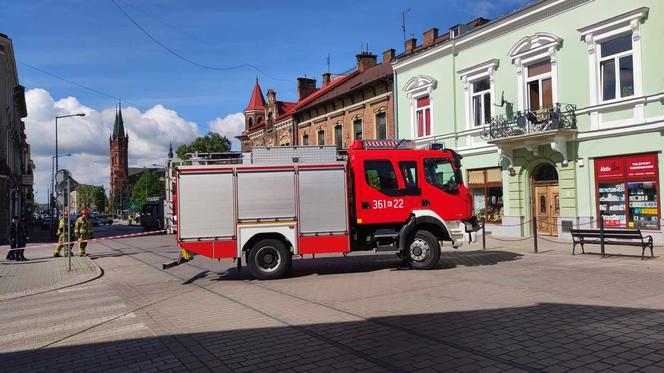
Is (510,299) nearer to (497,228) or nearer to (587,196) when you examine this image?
(587,196)

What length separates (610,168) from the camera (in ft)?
57.7

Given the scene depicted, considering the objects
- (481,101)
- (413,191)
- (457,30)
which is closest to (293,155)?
(413,191)

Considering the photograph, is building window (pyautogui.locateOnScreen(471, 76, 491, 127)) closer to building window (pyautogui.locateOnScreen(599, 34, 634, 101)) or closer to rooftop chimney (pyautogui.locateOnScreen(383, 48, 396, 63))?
building window (pyautogui.locateOnScreen(599, 34, 634, 101))

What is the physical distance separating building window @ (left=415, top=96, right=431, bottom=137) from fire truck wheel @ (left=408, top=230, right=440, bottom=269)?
14344 millimetres

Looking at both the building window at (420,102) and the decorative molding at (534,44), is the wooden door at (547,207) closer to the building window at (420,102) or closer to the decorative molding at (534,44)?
the decorative molding at (534,44)

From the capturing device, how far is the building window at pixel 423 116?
26259 mm

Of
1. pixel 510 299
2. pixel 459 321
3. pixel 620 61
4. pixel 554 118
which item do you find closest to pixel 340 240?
pixel 510 299

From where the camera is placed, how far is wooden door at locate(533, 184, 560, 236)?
19.7m

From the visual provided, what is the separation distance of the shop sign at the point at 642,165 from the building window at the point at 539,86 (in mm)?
3881

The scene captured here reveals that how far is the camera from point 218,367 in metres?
5.45

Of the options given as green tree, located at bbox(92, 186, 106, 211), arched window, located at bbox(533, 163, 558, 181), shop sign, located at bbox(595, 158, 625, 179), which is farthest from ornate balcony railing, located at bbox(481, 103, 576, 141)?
green tree, located at bbox(92, 186, 106, 211)

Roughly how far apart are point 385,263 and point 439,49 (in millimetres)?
14116

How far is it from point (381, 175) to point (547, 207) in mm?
10515

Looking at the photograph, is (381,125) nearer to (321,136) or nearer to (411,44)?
(411,44)
